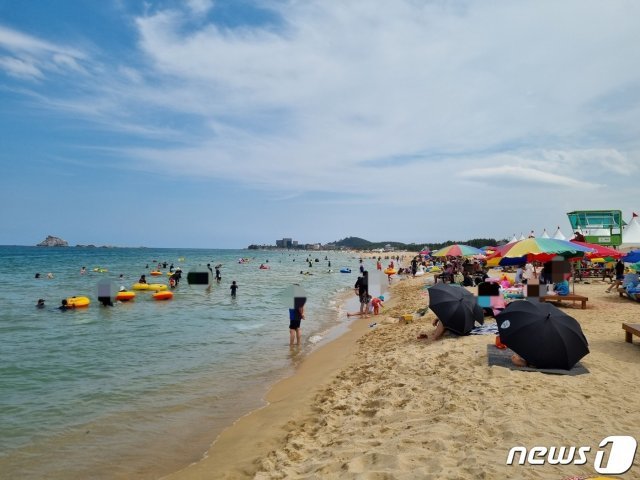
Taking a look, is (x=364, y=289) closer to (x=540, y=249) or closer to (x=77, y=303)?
(x=540, y=249)

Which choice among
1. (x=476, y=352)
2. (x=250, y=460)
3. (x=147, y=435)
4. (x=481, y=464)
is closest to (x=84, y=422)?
(x=147, y=435)

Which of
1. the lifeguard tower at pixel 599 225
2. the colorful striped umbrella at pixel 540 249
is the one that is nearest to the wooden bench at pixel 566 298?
the colorful striped umbrella at pixel 540 249

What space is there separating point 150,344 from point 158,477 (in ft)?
24.1

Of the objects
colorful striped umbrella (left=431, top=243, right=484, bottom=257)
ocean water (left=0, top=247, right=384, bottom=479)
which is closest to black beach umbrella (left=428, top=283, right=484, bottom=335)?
ocean water (left=0, top=247, right=384, bottom=479)

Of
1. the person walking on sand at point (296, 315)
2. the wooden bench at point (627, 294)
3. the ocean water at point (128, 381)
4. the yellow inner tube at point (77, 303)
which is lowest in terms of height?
the ocean water at point (128, 381)

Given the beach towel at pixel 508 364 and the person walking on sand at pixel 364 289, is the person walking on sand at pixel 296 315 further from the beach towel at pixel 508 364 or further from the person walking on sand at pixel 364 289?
the beach towel at pixel 508 364

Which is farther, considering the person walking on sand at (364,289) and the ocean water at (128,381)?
the person walking on sand at (364,289)

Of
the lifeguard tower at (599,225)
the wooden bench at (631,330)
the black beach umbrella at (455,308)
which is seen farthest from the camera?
the lifeguard tower at (599,225)

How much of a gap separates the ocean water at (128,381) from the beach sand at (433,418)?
77 centimetres

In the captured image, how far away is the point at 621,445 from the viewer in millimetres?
3801

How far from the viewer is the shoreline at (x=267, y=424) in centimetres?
493

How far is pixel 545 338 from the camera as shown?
6.16 meters

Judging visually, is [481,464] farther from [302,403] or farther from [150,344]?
[150,344]

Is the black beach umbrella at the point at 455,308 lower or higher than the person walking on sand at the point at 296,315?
higher
